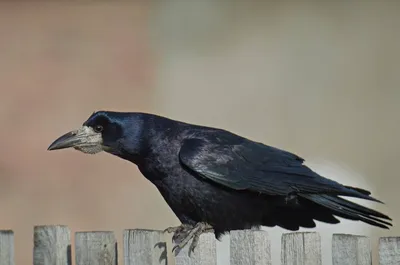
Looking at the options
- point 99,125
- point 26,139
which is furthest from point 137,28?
point 99,125

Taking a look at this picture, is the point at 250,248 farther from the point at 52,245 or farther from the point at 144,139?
the point at 144,139

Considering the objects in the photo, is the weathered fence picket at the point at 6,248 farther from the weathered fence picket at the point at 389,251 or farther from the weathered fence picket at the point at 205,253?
the weathered fence picket at the point at 389,251

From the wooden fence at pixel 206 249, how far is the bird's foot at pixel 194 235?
0.04 meters

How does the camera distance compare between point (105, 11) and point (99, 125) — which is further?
point (105, 11)

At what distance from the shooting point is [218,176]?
215 inches

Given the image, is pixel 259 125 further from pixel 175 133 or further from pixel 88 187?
pixel 175 133

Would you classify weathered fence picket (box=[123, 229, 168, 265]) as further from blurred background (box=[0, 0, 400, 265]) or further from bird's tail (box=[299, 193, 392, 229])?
blurred background (box=[0, 0, 400, 265])

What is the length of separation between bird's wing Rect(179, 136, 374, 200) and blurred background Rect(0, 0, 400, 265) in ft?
9.49

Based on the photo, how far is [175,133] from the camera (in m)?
5.72

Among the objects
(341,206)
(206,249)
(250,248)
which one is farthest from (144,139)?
(250,248)

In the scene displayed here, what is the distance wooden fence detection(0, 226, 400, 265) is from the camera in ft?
12.9

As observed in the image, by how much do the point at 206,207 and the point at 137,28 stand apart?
3.44m

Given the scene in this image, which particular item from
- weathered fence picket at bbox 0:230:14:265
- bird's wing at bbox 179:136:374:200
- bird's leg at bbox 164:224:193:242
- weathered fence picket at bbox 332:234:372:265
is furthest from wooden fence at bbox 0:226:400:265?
bird's wing at bbox 179:136:374:200

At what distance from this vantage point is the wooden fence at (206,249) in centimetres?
393
